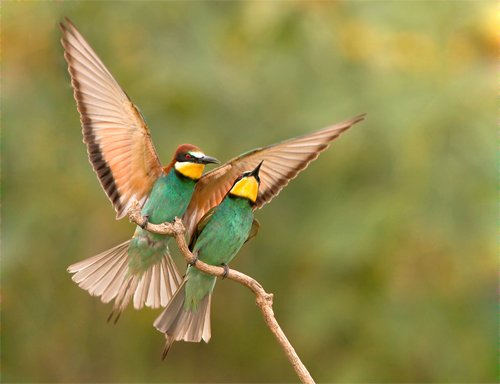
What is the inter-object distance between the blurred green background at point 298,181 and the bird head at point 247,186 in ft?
4.37

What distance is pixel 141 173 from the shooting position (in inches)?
102

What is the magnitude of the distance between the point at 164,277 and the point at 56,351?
198 cm

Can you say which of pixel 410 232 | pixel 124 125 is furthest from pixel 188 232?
pixel 410 232

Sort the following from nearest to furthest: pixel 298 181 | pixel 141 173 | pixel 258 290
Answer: pixel 258 290 < pixel 141 173 < pixel 298 181

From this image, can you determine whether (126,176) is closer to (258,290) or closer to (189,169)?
(189,169)

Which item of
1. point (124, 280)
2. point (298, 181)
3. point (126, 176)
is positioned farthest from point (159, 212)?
point (298, 181)

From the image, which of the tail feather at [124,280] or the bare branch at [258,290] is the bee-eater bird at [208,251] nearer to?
the tail feather at [124,280]

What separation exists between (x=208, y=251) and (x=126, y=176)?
1.04ft

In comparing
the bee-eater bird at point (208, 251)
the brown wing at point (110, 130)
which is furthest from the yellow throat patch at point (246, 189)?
the brown wing at point (110, 130)

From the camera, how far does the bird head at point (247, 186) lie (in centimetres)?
242

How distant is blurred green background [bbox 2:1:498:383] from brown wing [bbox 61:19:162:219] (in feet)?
4.42

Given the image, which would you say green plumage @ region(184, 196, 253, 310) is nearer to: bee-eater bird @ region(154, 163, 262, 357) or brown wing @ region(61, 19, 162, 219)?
bee-eater bird @ region(154, 163, 262, 357)

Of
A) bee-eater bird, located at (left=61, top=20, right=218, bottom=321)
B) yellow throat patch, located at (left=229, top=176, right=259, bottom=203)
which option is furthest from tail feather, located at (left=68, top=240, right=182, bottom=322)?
yellow throat patch, located at (left=229, top=176, right=259, bottom=203)

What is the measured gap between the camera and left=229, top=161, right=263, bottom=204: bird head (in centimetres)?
242
